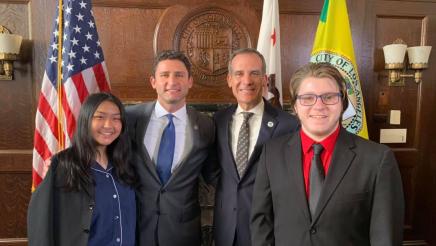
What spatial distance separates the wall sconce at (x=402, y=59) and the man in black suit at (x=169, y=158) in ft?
6.59

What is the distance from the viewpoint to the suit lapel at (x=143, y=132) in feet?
5.55

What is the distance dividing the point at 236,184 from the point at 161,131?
1.78ft

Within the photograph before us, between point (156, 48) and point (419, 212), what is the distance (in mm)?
3175

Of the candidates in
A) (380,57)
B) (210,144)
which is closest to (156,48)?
(210,144)

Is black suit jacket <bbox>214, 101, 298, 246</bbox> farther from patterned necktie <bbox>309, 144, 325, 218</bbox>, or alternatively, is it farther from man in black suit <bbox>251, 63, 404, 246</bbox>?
patterned necktie <bbox>309, 144, 325, 218</bbox>

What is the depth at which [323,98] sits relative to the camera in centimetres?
121

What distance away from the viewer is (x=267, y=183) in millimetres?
1353

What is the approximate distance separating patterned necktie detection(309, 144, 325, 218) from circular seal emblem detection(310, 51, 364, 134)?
1.39m

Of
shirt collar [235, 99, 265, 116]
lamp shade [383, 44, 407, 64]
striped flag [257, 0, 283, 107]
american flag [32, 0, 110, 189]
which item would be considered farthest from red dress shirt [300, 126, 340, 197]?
lamp shade [383, 44, 407, 64]

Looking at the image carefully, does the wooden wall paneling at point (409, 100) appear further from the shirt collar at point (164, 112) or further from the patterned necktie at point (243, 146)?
the shirt collar at point (164, 112)

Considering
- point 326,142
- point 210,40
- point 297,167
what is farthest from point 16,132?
point 326,142

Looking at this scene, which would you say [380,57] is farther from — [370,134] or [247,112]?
[247,112]

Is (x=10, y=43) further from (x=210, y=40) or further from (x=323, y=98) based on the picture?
(x=323, y=98)

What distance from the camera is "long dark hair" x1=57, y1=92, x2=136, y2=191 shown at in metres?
1.44
